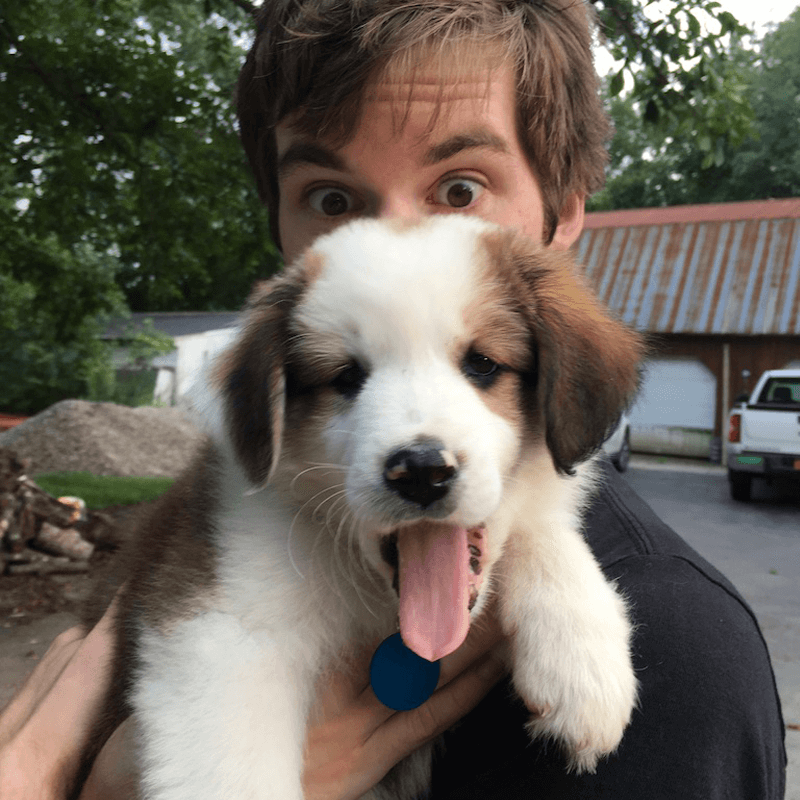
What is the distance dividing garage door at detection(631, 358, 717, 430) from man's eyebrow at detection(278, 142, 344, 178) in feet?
61.9

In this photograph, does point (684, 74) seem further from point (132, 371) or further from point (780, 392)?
point (132, 371)

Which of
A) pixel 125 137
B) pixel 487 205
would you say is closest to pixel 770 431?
pixel 125 137

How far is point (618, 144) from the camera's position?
3722 centimetres

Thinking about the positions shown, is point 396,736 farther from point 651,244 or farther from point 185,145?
point 651,244

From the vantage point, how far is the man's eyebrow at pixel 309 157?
1.99 m

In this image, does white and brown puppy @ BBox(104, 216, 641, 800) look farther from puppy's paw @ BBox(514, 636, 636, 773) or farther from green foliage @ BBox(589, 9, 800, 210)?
green foliage @ BBox(589, 9, 800, 210)

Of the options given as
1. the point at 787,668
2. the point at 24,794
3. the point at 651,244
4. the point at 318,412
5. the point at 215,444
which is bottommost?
the point at 787,668

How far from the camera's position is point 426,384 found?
159 centimetres

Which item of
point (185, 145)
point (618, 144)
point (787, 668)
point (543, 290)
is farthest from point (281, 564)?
point (618, 144)

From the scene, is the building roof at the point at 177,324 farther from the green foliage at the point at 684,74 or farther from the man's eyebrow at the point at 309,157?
the man's eyebrow at the point at 309,157

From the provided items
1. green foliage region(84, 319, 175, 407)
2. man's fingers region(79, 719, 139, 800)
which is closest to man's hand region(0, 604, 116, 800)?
man's fingers region(79, 719, 139, 800)

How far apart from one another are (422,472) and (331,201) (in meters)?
0.97

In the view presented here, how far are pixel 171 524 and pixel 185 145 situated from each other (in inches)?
277

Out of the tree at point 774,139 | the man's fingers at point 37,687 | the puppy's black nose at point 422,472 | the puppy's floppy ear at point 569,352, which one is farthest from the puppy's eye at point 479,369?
the tree at point 774,139
